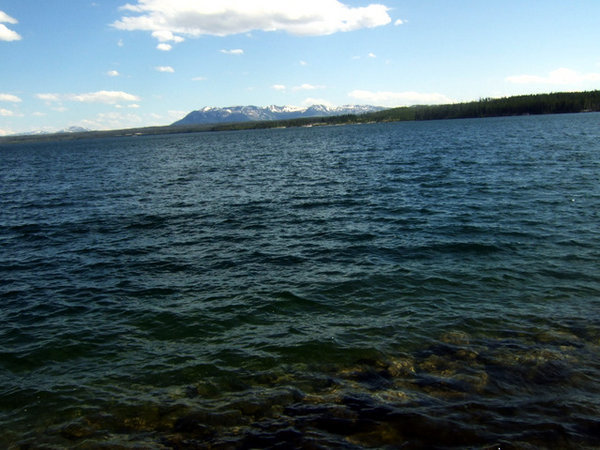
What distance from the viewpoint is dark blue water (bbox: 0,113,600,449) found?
9516 millimetres

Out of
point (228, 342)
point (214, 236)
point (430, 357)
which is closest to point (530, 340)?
point (430, 357)

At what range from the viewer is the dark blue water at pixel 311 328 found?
9516 millimetres

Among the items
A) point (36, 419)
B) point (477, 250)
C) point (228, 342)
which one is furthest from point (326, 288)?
point (36, 419)

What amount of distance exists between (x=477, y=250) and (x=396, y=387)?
12.7 meters

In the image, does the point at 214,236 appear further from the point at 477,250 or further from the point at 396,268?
the point at 477,250

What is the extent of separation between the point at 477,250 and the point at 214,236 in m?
16.3

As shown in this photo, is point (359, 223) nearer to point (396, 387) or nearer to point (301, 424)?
point (396, 387)

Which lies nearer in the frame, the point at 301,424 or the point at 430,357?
the point at 301,424

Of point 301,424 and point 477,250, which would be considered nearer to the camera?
point 301,424

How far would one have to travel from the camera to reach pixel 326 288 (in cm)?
1733

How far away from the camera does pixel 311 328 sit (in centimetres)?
1417

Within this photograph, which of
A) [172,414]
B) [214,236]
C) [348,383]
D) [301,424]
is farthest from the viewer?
[214,236]

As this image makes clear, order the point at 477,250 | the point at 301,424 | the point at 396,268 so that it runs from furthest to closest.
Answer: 1. the point at 477,250
2. the point at 396,268
3. the point at 301,424

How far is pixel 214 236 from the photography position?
2638cm
